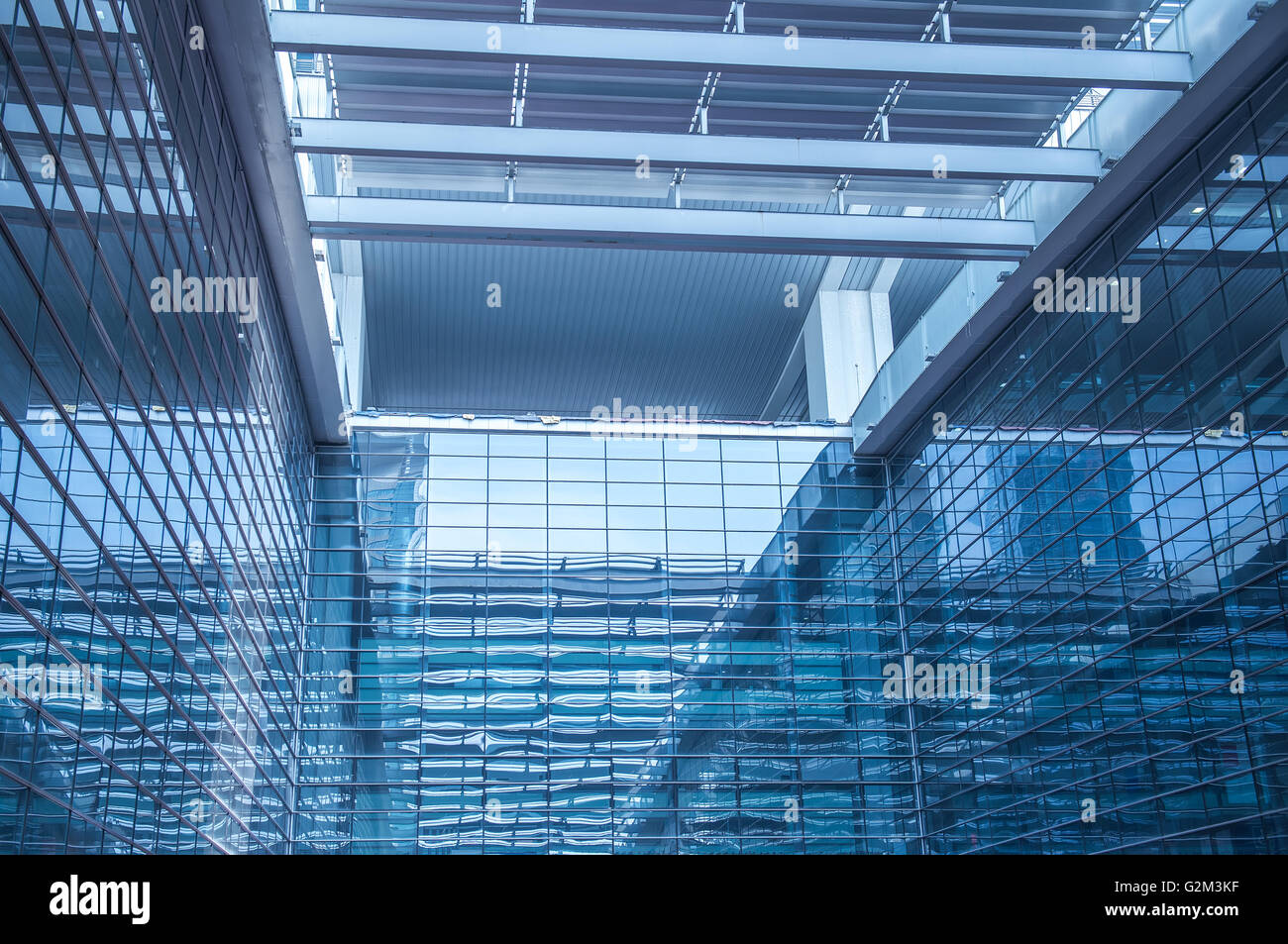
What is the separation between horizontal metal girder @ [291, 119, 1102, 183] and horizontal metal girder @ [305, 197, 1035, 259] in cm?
161

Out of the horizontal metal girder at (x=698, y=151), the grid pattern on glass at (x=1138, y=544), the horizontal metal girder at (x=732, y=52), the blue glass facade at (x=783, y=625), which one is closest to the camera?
the horizontal metal girder at (x=732, y=52)

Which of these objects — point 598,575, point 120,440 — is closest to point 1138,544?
point 598,575

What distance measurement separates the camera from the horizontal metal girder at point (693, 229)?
1652 cm

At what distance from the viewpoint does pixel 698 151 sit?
49.1 feet

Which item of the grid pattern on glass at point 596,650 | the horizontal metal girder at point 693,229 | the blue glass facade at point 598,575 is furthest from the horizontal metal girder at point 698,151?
the grid pattern on glass at point 596,650

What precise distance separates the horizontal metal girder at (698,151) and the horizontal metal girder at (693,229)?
5.29ft

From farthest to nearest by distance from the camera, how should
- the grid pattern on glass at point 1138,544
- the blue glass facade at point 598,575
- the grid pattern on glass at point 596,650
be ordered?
the grid pattern on glass at point 596,650, the grid pattern on glass at point 1138,544, the blue glass facade at point 598,575

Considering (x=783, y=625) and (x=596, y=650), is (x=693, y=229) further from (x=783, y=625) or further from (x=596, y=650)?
(x=783, y=625)

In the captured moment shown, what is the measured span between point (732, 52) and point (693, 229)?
3.99m

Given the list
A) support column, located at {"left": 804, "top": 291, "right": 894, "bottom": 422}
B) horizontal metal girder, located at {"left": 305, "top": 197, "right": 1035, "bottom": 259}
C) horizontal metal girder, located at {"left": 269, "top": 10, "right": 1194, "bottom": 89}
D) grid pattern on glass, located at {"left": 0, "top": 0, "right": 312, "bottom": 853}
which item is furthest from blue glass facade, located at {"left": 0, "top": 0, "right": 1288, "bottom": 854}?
horizontal metal girder, located at {"left": 305, "top": 197, "right": 1035, "bottom": 259}

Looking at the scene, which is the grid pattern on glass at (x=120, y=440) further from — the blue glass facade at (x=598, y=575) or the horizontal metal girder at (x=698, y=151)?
the horizontal metal girder at (x=698, y=151)

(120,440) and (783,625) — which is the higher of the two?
(783,625)

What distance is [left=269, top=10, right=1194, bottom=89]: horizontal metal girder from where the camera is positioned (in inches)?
499
